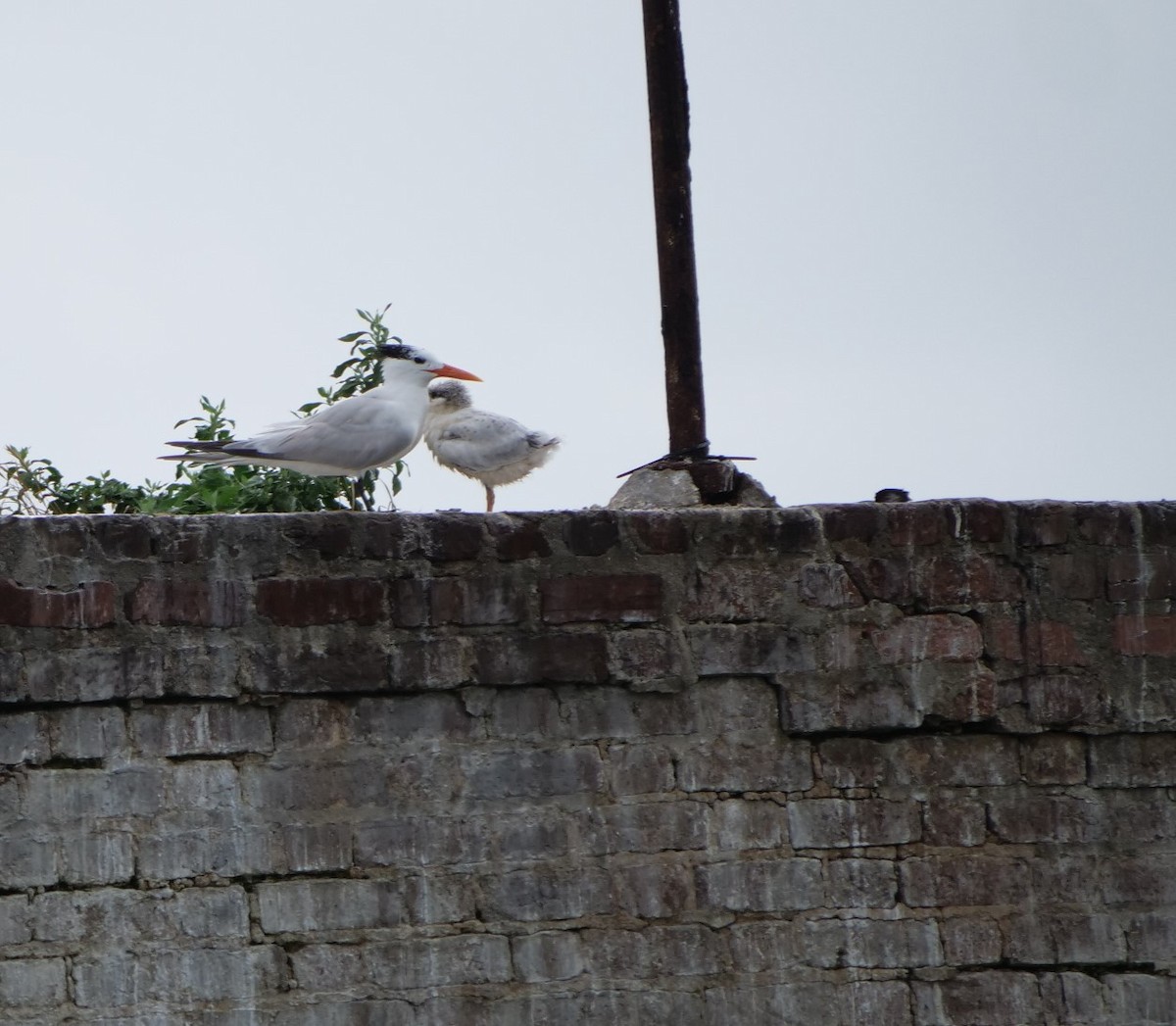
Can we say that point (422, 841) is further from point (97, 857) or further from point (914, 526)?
point (914, 526)

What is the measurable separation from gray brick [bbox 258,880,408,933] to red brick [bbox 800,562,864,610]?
3.71ft

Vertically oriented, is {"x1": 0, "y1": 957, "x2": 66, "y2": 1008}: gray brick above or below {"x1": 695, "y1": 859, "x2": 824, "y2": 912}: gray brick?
below

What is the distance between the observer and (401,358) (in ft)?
17.7

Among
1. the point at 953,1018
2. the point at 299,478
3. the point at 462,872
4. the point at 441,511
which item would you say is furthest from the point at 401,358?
the point at 953,1018

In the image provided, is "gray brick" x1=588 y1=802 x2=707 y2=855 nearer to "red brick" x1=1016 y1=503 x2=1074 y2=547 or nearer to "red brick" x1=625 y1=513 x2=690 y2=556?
"red brick" x1=625 y1=513 x2=690 y2=556

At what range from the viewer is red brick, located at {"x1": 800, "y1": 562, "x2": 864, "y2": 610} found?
3.82 meters

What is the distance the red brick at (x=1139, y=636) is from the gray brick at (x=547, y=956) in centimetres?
144

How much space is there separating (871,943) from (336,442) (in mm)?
2016

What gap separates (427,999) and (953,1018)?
3.84 ft

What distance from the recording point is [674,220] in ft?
16.5

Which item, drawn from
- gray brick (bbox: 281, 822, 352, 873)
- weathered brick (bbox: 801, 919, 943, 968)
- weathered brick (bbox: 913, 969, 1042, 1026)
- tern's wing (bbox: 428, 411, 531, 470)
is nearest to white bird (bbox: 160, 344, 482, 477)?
tern's wing (bbox: 428, 411, 531, 470)

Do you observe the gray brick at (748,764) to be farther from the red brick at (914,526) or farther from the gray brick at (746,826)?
the red brick at (914,526)

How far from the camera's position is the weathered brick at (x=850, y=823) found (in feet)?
12.3

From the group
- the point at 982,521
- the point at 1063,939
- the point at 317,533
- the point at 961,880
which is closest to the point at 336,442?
the point at 317,533
